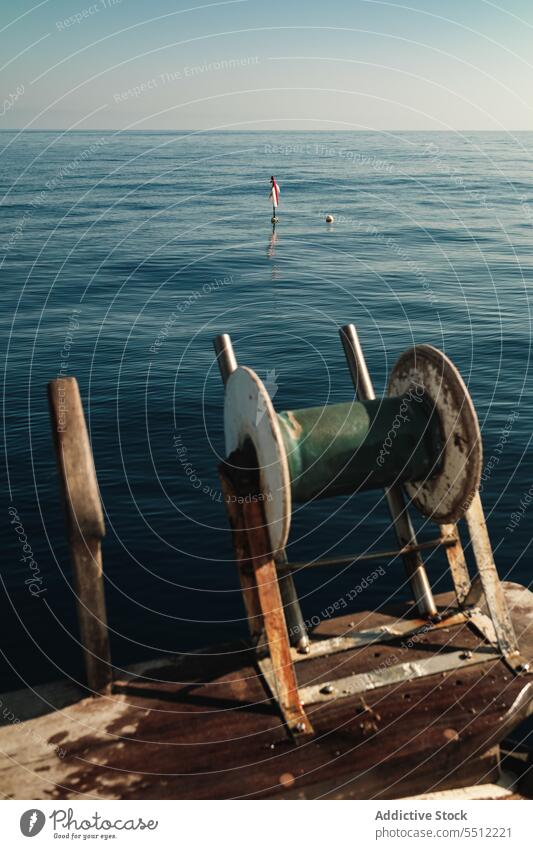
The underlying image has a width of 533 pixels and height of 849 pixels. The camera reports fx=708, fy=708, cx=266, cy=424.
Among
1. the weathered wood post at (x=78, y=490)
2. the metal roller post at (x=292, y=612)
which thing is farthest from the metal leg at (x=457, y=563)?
the weathered wood post at (x=78, y=490)

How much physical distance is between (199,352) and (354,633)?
17.1 metres

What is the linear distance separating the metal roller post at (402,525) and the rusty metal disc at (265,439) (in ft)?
6.06

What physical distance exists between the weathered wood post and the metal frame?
1438 millimetres

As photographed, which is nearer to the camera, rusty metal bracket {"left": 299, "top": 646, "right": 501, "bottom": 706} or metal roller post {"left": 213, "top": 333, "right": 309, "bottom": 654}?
rusty metal bracket {"left": 299, "top": 646, "right": 501, "bottom": 706}

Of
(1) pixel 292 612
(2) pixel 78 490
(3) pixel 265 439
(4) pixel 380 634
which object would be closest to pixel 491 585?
(4) pixel 380 634

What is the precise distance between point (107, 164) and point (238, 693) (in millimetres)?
97041

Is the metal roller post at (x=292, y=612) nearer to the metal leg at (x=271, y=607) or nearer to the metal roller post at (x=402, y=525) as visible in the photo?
the metal leg at (x=271, y=607)

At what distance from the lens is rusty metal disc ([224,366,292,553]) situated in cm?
692

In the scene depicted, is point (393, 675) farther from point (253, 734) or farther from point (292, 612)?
point (253, 734)

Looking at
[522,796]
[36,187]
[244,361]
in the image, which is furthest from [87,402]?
[36,187]

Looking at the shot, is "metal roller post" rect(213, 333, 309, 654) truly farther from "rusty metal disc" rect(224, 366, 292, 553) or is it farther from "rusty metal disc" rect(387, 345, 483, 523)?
"rusty metal disc" rect(387, 345, 483, 523)

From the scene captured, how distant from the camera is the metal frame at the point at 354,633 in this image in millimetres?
7539

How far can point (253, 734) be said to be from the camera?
7270 millimetres

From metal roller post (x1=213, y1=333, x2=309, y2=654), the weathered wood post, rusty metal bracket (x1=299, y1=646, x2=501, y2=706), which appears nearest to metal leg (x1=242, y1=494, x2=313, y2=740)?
rusty metal bracket (x1=299, y1=646, x2=501, y2=706)
